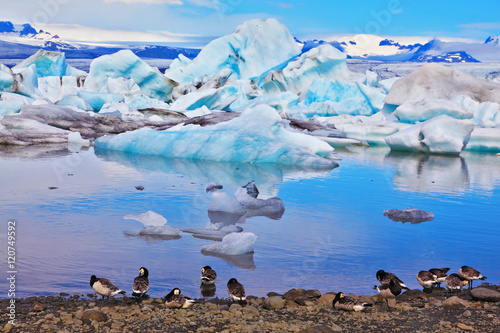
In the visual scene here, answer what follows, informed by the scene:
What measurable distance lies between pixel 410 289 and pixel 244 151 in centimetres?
741

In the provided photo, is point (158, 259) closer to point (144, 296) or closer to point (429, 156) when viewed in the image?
point (144, 296)

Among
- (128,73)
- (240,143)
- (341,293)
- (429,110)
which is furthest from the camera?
(128,73)

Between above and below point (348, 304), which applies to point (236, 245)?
above

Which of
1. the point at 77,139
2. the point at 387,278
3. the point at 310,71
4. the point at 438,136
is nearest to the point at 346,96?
the point at 310,71

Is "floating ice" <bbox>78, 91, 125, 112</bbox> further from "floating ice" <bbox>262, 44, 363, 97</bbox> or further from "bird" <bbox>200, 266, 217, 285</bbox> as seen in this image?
"bird" <bbox>200, 266, 217, 285</bbox>

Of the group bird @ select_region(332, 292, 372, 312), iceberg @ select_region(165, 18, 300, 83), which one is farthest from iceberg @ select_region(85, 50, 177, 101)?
bird @ select_region(332, 292, 372, 312)

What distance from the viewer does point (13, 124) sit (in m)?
14.3

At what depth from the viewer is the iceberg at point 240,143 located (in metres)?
10.8

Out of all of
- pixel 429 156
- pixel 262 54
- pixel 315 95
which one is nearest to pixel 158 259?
pixel 429 156

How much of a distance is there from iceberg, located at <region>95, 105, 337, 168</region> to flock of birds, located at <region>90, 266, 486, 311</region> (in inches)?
273

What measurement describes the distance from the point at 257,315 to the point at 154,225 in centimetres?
228

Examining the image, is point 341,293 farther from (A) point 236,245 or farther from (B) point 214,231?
(B) point 214,231

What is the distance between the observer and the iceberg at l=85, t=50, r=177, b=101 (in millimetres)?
24984

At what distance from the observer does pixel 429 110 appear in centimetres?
1667
